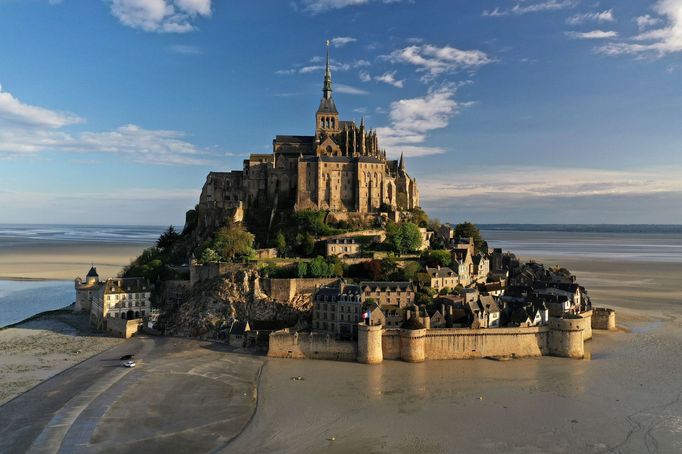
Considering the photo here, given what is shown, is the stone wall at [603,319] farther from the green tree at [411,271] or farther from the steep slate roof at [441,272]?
the green tree at [411,271]

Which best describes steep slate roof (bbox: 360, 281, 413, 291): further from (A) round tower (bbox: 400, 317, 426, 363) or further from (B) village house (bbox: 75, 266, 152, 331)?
(B) village house (bbox: 75, 266, 152, 331)

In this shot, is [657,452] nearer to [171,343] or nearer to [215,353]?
[215,353]

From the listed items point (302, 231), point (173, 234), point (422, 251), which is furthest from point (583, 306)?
point (173, 234)

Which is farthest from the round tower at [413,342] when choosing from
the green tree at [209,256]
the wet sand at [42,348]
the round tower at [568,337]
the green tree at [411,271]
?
the wet sand at [42,348]

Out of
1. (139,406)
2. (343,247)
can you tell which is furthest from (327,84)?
(139,406)

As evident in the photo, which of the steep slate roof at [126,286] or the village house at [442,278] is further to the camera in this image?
the steep slate roof at [126,286]

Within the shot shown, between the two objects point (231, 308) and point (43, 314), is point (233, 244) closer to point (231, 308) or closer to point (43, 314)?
point (231, 308)
